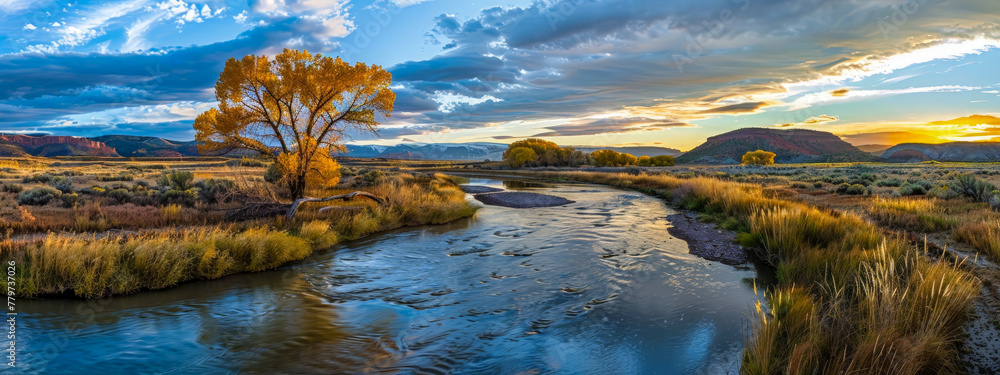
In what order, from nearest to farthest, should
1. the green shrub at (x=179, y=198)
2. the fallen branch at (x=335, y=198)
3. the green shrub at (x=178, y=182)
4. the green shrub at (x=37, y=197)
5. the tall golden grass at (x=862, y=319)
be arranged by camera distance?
the tall golden grass at (x=862, y=319)
the fallen branch at (x=335, y=198)
the green shrub at (x=37, y=197)
the green shrub at (x=179, y=198)
the green shrub at (x=178, y=182)

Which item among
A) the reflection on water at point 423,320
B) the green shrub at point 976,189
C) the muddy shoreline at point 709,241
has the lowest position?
the reflection on water at point 423,320

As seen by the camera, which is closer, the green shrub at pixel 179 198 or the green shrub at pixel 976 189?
the green shrub at pixel 976 189

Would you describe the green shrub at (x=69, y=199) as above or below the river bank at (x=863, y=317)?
above

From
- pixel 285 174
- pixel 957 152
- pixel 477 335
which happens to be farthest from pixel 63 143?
pixel 957 152

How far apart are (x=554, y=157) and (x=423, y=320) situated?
10277cm

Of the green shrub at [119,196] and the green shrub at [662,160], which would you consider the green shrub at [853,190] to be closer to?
the green shrub at [119,196]

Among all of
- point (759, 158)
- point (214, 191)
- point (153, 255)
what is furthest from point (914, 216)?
point (759, 158)

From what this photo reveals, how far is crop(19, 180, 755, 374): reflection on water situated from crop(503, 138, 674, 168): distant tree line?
95.4m

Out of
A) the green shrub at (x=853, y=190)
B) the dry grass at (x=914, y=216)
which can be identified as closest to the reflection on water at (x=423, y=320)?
the dry grass at (x=914, y=216)

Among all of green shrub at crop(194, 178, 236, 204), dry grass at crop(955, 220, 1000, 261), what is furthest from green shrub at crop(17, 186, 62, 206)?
dry grass at crop(955, 220, 1000, 261)

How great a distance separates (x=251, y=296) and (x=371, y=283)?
239cm

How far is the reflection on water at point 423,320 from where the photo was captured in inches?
247

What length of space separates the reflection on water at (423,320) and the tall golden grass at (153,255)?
13.8 inches

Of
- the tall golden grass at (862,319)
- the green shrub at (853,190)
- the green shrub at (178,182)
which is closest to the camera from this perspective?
the tall golden grass at (862,319)
